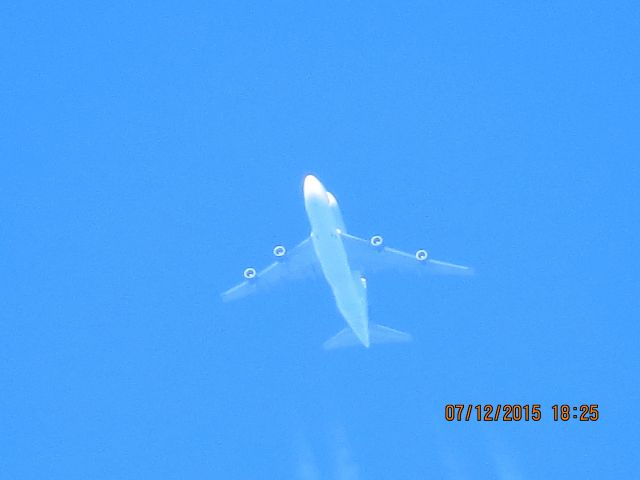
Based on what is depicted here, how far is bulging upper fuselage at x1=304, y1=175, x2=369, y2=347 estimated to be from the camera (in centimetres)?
6050

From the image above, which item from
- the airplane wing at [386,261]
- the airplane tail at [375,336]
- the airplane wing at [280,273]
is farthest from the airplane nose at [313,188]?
the airplane tail at [375,336]

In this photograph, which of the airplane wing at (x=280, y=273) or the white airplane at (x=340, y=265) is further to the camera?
the airplane wing at (x=280, y=273)

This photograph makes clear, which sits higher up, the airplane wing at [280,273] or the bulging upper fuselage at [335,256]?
the airplane wing at [280,273]

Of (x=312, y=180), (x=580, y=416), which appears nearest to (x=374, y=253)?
(x=312, y=180)

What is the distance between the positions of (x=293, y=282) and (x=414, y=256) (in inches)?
283

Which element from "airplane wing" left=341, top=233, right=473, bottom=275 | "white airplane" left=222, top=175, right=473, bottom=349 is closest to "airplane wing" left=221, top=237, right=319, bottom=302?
"white airplane" left=222, top=175, right=473, bottom=349

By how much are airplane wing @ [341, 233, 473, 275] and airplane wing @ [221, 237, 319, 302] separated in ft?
8.22

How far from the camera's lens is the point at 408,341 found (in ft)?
225

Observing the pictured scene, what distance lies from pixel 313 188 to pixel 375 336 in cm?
1165

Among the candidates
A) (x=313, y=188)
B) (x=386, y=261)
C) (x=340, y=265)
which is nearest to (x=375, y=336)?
(x=386, y=261)

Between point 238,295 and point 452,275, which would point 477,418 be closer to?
point 452,275

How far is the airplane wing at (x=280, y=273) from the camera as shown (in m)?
68.6

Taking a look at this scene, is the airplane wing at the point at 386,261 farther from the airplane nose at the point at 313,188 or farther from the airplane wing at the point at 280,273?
the airplane nose at the point at 313,188

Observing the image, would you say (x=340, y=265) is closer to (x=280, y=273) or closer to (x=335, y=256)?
(x=335, y=256)
